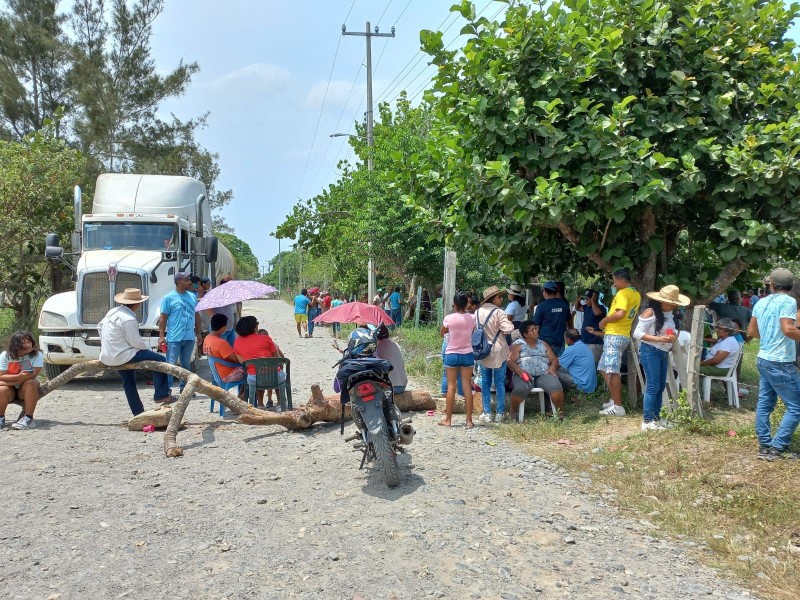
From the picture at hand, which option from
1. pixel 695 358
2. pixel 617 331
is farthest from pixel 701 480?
pixel 617 331

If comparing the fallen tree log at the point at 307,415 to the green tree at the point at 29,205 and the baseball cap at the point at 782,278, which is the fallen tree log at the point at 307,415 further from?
the green tree at the point at 29,205

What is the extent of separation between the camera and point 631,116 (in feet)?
25.9

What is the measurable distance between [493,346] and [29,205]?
14.0 m

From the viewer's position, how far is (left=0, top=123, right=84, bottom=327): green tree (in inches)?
632

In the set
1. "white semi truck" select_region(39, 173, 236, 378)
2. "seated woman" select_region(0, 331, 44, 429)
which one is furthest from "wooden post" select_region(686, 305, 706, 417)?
"white semi truck" select_region(39, 173, 236, 378)

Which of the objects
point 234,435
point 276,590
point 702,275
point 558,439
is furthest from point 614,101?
point 276,590

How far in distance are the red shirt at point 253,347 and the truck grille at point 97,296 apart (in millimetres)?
3741

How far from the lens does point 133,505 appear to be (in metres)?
5.28

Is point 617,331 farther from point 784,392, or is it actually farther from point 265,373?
point 265,373

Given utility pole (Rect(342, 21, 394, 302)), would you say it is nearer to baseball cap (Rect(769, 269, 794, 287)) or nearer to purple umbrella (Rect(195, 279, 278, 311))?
purple umbrella (Rect(195, 279, 278, 311))

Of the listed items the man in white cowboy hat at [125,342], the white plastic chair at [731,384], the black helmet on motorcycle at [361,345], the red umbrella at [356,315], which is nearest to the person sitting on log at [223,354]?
the man in white cowboy hat at [125,342]

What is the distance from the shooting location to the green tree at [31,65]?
23719 mm

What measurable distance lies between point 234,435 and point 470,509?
359 centimetres

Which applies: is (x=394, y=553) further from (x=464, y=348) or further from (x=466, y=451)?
(x=464, y=348)
